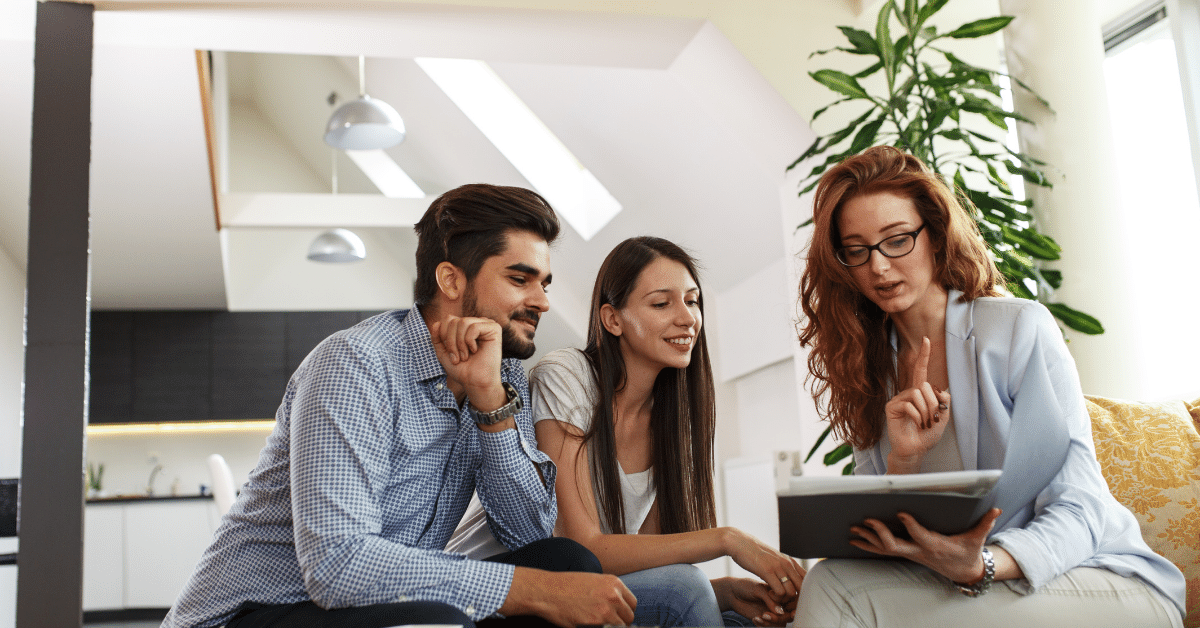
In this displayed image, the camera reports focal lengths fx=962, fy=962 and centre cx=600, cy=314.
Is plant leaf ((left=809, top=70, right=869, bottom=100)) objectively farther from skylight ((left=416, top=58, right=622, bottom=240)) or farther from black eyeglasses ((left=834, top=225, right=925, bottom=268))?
skylight ((left=416, top=58, right=622, bottom=240))

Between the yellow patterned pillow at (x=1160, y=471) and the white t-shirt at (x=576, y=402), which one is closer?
the yellow patterned pillow at (x=1160, y=471)

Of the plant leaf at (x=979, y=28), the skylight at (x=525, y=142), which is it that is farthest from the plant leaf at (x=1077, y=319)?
the skylight at (x=525, y=142)

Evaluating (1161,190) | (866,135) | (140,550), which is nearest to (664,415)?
(866,135)

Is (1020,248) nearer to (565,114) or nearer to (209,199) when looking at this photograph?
(565,114)

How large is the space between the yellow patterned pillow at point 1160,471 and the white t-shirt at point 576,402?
926 millimetres

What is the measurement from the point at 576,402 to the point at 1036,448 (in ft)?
2.90

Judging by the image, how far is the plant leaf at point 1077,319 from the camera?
8.87 ft

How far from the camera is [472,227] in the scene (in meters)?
1.88

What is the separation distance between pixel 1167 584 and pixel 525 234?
124 cm

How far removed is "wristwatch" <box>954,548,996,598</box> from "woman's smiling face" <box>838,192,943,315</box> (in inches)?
19.3

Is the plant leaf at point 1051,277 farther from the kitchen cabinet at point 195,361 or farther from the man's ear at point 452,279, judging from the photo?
the kitchen cabinet at point 195,361

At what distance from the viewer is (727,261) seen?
19.0 ft

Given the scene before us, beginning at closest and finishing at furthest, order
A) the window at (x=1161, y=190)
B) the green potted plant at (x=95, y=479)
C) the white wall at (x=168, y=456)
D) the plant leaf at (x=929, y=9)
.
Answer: the plant leaf at (x=929, y=9) → the window at (x=1161, y=190) → the green potted plant at (x=95, y=479) → the white wall at (x=168, y=456)

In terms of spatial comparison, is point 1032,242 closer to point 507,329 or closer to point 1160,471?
point 1160,471
